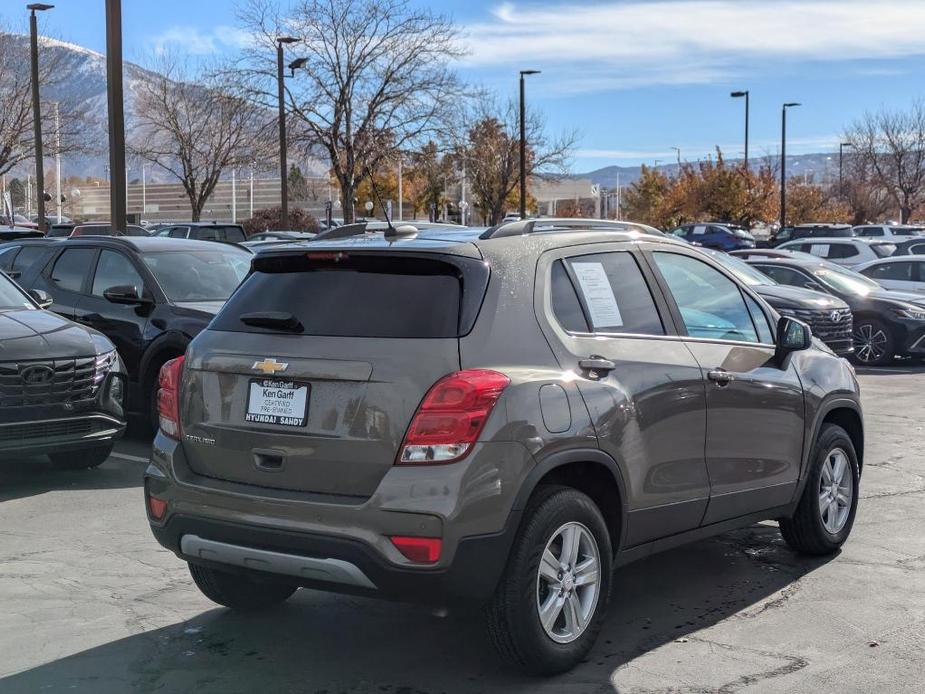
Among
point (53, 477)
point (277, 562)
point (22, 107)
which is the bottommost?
point (53, 477)

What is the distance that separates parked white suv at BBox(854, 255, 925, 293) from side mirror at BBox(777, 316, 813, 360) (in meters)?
15.0

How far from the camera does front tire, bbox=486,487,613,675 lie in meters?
4.30

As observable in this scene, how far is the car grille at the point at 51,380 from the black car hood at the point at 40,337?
55 mm

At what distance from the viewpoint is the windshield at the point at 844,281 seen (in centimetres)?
1759

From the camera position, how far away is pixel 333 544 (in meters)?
4.19

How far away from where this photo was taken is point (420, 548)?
411 cm

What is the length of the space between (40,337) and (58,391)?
474 mm

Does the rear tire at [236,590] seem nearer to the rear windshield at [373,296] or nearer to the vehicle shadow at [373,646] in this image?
the vehicle shadow at [373,646]

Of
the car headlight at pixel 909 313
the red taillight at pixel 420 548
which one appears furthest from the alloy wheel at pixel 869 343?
the red taillight at pixel 420 548

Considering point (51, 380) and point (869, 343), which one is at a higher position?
point (51, 380)

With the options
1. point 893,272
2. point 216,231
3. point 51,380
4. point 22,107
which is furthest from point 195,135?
point 51,380

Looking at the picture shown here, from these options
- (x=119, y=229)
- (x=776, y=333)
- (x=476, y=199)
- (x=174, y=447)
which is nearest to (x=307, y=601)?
(x=174, y=447)

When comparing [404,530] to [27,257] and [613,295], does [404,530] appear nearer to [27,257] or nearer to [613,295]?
[613,295]

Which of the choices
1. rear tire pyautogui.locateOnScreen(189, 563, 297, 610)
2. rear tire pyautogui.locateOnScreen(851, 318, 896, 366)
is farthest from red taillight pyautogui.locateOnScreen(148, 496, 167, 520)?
rear tire pyautogui.locateOnScreen(851, 318, 896, 366)
